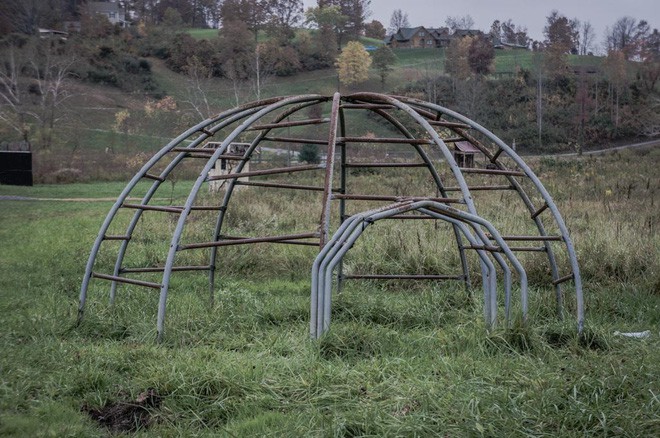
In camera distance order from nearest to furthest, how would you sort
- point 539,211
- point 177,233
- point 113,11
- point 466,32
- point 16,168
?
point 177,233 < point 539,211 < point 16,168 < point 113,11 < point 466,32

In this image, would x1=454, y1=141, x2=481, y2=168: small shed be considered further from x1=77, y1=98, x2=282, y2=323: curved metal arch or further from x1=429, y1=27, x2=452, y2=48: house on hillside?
x1=429, y1=27, x2=452, y2=48: house on hillside

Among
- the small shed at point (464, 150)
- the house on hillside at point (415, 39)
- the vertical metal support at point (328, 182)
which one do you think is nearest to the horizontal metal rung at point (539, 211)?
the small shed at point (464, 150)

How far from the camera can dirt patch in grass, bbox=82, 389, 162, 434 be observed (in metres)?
4.32

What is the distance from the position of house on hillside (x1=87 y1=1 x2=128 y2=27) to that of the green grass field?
49158 mm

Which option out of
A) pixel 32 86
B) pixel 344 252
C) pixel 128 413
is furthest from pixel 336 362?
pixel 32 86

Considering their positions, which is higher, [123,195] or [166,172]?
[166,172]

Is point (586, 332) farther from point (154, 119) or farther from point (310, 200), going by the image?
point (154, 119)

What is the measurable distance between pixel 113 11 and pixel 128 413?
58.1m

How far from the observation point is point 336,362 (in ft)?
16.6

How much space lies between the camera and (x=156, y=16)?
195 feet

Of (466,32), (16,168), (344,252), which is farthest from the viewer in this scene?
(466,32)

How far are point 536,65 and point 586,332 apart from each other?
167 feet

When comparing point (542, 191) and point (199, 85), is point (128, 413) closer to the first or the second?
point (542, 191)

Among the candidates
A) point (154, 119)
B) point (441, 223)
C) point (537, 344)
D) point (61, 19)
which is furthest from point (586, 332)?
point (61, 19)
